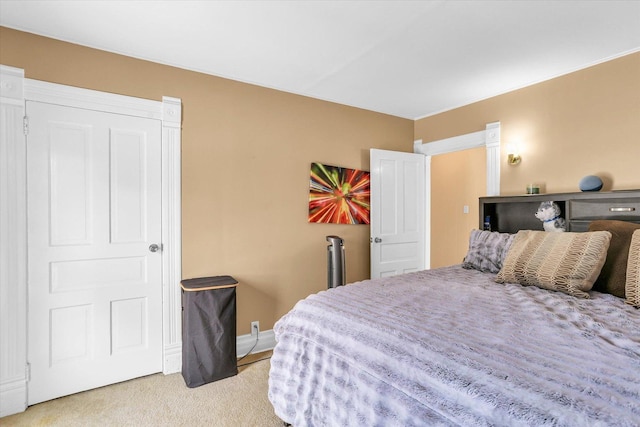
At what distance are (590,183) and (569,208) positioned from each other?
0.75ft

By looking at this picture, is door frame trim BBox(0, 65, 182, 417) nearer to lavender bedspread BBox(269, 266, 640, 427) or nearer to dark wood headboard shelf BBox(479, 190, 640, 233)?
lavender bedspread BBox(269, 266, 640, 427)

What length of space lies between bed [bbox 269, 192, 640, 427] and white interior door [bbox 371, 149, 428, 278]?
1.59 metres

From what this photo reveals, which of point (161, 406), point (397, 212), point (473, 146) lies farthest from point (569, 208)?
point (161, 406)

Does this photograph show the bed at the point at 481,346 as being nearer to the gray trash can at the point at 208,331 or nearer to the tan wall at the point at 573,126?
the tan wall at the point at 573,126

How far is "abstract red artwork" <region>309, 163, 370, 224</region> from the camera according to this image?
348cm

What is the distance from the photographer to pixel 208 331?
2.53m

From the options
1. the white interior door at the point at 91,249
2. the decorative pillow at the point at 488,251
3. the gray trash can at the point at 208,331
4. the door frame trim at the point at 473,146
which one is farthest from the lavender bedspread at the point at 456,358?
the door frame trim at the point at 473,146

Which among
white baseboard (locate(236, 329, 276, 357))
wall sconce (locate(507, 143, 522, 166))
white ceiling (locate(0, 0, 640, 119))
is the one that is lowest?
white baseboard (locate(236, 329, 276, 357))

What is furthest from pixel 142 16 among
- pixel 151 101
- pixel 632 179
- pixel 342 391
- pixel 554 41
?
pixel 632 179

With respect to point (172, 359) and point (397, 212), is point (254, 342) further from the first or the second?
point (397, 212)

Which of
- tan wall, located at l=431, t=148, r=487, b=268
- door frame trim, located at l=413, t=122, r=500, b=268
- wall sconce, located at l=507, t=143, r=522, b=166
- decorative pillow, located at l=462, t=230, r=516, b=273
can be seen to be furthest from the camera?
tan wall, located at l=431, t=148, r=487, b=268

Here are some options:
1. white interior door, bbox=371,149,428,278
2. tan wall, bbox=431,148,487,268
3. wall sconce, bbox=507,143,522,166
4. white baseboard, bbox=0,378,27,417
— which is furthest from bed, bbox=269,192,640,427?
tan wall, bbox=431,148,487,268

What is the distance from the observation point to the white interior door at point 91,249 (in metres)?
2.29

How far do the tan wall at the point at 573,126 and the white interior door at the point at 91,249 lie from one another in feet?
10.4
